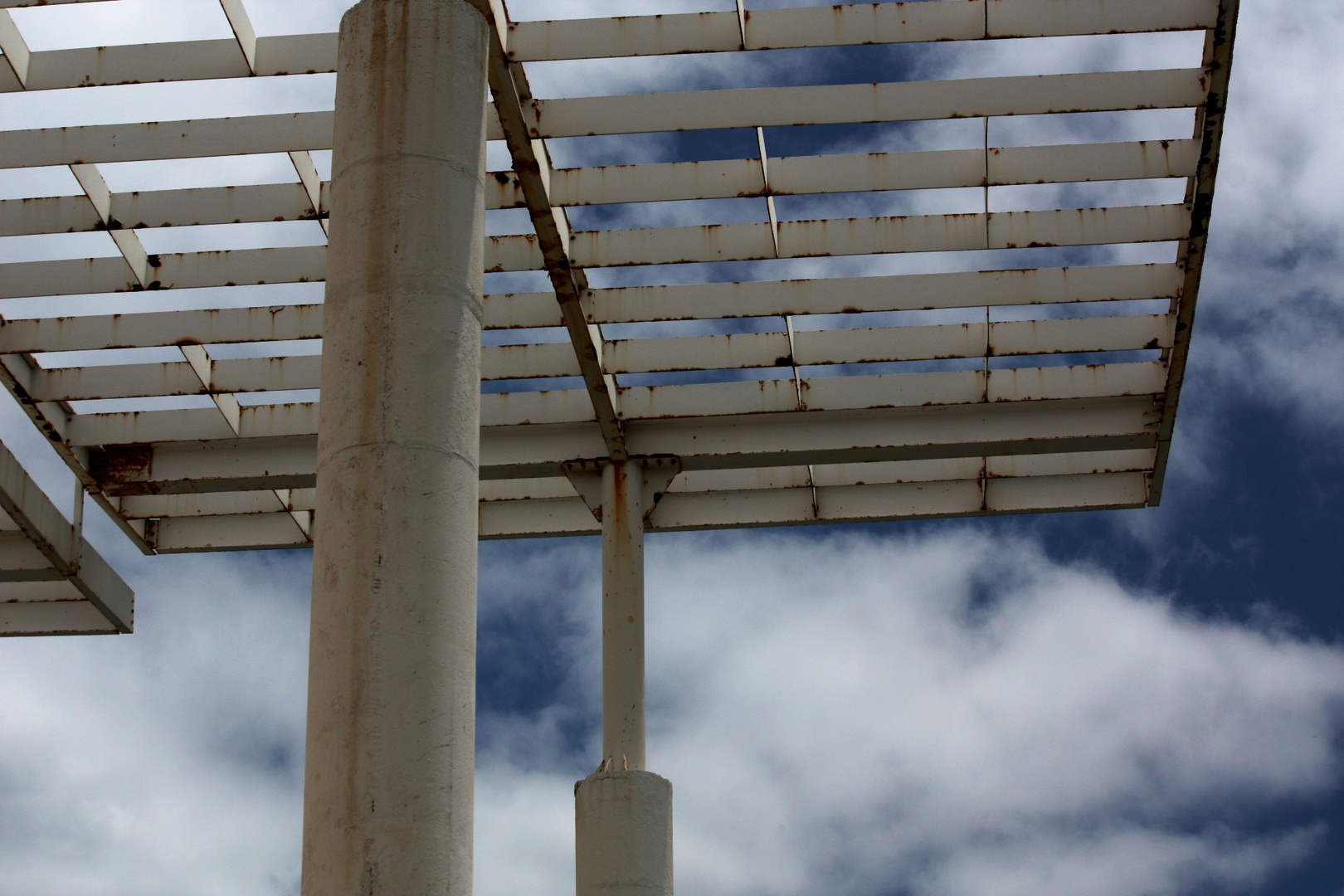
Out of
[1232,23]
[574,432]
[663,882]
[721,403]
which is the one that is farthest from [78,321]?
[1232,23]

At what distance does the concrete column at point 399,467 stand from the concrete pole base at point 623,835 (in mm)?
6905

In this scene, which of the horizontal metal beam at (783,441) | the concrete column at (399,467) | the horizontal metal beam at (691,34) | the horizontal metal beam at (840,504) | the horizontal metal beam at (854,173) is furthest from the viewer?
the horizontal metal beam at (840,504)

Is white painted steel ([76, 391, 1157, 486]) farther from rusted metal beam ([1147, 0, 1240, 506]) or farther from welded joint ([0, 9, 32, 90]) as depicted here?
welded joint ([0, 9, 32, 90])

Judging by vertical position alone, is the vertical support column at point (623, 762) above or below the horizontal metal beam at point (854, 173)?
below

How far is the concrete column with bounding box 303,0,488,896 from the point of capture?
28.8 ft

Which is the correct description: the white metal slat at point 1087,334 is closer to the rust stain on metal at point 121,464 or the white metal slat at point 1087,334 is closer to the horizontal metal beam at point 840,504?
the horizontal metal beam at point 840,504

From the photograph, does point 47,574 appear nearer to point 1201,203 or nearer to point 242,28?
point 242,28

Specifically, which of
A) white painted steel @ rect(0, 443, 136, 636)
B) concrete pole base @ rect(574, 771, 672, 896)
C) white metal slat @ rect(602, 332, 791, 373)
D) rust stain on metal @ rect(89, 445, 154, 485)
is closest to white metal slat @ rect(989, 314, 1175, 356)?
white metal slat @ rect(602, 332, 791, 373)

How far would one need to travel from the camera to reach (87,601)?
2169 centimetres

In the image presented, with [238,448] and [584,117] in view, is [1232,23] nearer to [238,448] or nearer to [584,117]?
[584,117]

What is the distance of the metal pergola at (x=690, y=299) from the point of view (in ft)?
48.6

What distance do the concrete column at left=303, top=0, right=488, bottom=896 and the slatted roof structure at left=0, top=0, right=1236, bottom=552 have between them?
347cm

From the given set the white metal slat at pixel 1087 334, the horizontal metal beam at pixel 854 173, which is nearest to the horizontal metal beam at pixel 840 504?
the white metal slat at pixel 1087 334

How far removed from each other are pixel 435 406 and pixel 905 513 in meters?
11.6
